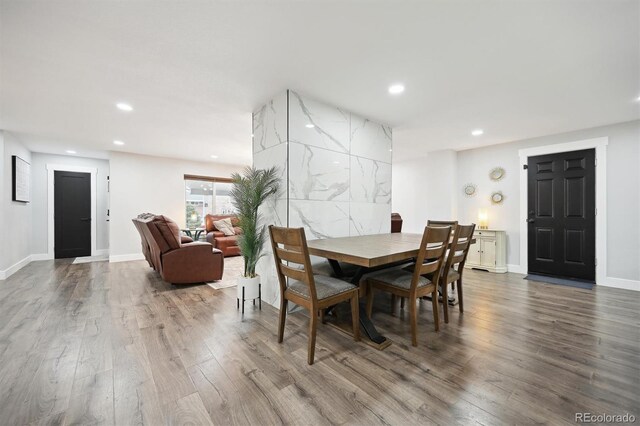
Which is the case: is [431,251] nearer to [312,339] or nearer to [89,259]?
[312,339]

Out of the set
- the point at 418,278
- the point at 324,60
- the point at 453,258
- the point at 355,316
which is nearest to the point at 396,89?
the point at 324,60

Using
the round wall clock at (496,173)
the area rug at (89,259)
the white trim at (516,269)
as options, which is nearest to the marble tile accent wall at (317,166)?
the round wall clock at (496,173)

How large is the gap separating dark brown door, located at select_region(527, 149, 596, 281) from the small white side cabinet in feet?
1.31

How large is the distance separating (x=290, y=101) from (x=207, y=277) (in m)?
2.76

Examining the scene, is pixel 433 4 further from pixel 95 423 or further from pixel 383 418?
pixel 95 423

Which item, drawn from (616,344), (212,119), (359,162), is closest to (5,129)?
(212,119)

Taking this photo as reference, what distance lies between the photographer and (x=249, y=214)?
280 centimetres

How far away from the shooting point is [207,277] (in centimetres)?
380

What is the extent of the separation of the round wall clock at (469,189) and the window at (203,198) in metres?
5.66

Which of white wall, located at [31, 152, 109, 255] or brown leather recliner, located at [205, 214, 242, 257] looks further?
brown leather recliner, located at [205, 214, 242, 257]

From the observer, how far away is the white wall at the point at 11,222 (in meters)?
4.11

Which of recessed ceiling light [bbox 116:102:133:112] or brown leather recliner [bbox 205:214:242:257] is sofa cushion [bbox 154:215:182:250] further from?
brown leather recliner [bbox 205:214:242:257]

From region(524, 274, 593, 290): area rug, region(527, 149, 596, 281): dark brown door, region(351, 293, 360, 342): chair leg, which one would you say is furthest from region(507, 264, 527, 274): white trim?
region(351, 293, 360, 342): chair leg

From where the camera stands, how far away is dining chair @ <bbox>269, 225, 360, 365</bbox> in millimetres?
1786
